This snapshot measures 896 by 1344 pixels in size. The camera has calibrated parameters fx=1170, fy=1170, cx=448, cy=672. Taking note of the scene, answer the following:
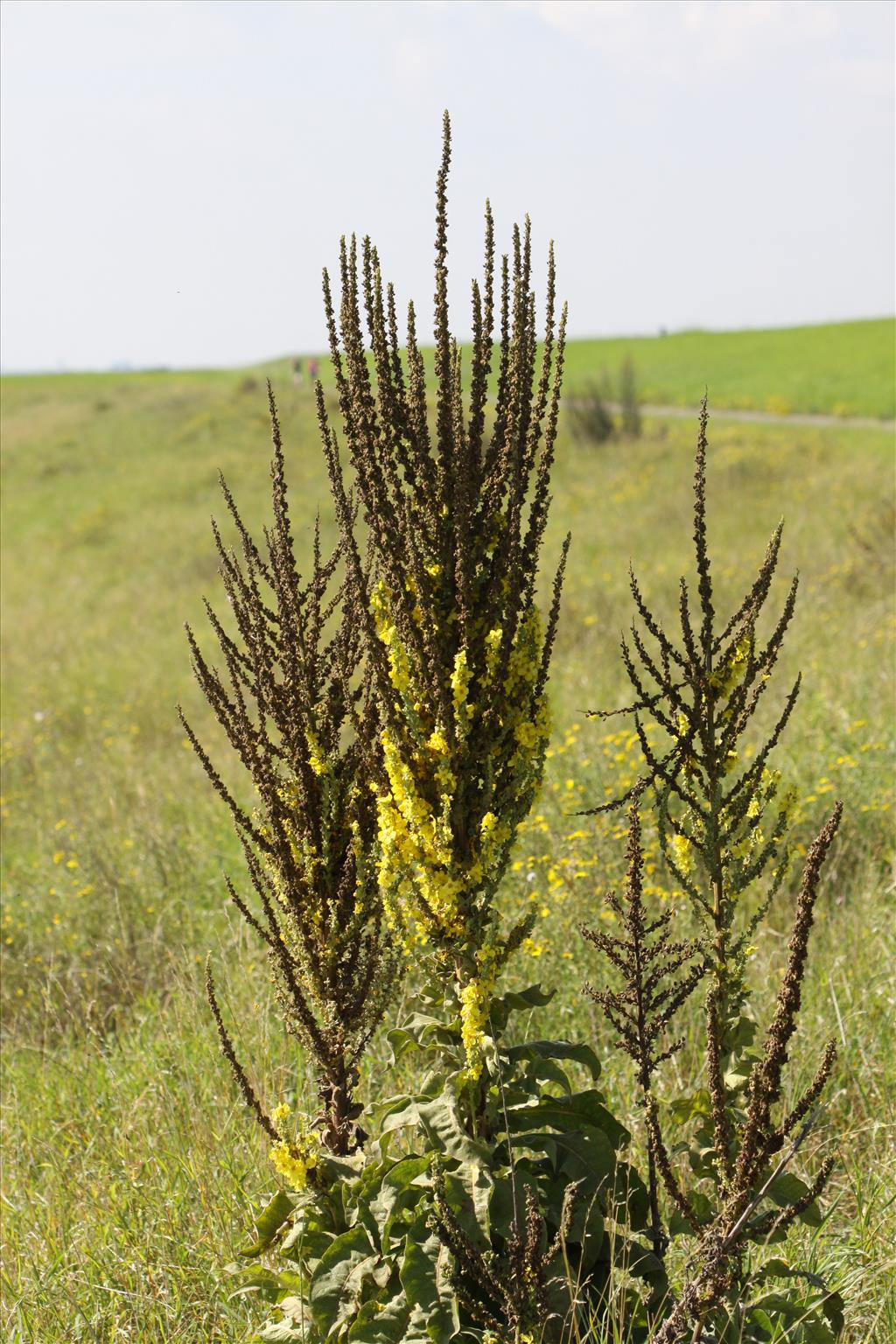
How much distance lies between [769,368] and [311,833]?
145 ft

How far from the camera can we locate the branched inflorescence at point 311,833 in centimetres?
284

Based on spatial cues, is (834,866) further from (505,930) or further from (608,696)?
(608,696)

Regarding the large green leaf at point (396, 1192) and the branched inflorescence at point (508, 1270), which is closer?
the branched inflorescence at point (508, 1270)

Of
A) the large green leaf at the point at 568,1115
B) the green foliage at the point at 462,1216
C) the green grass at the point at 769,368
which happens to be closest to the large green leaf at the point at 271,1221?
the green foliage at the point at 462,1216

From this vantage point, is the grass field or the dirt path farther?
the dirt path

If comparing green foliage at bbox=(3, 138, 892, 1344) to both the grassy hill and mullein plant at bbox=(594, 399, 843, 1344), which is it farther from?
the grassy hill

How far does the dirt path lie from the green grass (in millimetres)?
411

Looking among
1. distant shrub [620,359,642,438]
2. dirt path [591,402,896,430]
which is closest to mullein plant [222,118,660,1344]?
distant shrub [620,359,642,438]

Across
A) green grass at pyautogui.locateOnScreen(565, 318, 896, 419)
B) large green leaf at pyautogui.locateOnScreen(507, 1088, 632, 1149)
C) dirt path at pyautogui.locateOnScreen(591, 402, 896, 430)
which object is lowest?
large green leaf at pyautogui.locateOnScreen(507, 1088, 632, 1149)

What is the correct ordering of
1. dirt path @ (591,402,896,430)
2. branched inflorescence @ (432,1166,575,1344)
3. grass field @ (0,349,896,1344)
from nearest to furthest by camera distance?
branched inflorescence @ (432,1166,575,1344) < grass field @ (0,349,896,1344) < dirt path @ (591,402,896,430)

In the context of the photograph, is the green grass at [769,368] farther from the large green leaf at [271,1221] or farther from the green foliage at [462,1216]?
the large green leaf at [271,1221]

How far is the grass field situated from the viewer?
3.30 meters

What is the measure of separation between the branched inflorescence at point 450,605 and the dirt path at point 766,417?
25473 millimetres

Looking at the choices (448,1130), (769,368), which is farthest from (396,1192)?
(769,368)
